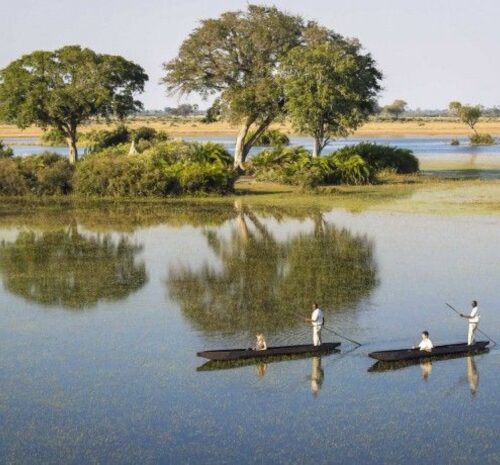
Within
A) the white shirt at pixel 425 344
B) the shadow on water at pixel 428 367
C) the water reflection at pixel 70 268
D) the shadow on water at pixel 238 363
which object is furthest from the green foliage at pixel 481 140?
the shadow on water at pixel 238 363

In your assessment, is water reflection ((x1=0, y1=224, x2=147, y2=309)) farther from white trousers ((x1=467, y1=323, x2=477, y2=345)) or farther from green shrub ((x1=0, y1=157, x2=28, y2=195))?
green shrub ((x1=0, y1=157, x2=28, y2=195))

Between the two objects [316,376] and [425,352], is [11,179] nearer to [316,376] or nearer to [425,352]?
[316,376]

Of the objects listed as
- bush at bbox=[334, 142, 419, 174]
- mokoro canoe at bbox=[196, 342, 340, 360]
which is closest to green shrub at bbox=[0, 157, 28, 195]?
bush at bbox=[334, 142, 419, 174]

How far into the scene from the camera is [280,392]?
2094 centimetres

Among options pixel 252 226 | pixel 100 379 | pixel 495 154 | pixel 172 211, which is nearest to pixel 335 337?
pixel 100 379

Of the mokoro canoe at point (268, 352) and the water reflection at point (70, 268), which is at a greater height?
the water reflection at point (70, 268)

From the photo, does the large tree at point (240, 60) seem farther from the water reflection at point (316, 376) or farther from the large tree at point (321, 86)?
the water reflection at point (316, 376)

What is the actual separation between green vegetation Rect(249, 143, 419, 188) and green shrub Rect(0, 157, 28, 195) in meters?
16.9

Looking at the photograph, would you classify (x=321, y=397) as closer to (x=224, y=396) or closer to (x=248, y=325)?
(x=224, y=396)

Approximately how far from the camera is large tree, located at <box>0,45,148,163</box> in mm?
68250

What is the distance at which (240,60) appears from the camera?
66.6 m

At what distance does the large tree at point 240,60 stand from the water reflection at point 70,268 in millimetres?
24526

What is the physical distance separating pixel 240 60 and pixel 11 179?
18.7 meters

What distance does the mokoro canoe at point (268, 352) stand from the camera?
22766 mm
